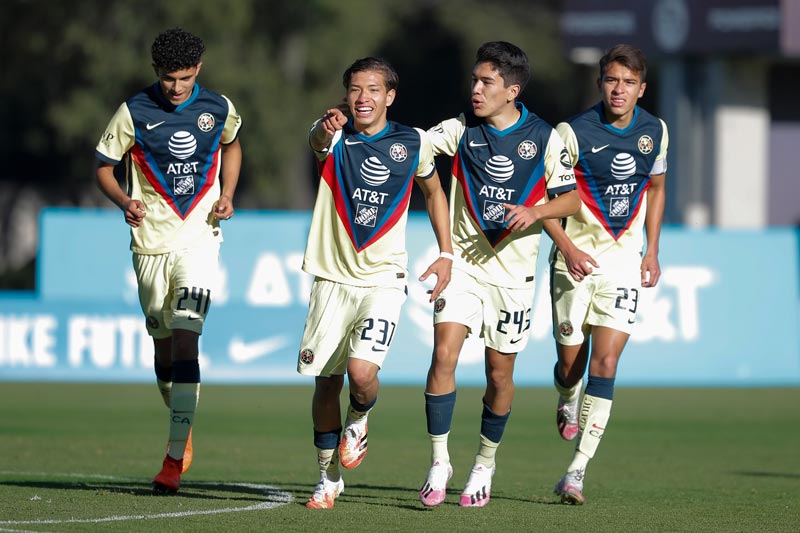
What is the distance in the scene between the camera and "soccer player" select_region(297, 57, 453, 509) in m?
8.12

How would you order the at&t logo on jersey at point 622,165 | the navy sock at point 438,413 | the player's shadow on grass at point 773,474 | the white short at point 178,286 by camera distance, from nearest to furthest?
the navy sock at point 438,413, the white short at point 178,286, the at&t logo on jersey at point 622,165, the player's shadow on grass at point 773,474

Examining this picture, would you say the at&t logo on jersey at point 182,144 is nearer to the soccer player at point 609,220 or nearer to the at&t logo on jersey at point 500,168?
the at&t logo on jersey at point 500,168

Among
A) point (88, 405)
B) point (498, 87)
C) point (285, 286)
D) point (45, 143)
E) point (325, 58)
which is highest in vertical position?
point (325, 58)

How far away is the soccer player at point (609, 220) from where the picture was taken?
8805 millimetres

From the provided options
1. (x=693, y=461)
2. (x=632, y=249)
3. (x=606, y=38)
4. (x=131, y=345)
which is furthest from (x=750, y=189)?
(x=632, y=249)

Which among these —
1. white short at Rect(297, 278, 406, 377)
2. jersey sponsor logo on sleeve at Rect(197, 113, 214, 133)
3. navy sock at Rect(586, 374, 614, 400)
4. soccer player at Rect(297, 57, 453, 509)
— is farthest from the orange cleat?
navy sock at Rect(586, 374, 614, 400)

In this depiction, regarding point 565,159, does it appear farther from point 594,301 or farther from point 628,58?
point 594,301

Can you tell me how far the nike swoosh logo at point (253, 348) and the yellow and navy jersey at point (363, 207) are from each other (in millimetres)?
9334

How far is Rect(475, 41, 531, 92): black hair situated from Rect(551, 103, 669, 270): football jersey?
0.59 metres

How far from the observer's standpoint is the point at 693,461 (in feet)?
37.8

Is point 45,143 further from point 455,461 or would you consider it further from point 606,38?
point 455,461

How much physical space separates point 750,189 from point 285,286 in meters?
13.9

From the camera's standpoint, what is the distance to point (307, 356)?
8.13 meters

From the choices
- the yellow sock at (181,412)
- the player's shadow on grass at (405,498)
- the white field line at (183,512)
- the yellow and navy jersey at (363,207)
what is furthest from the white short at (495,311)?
the yellow sock at (181,412)
